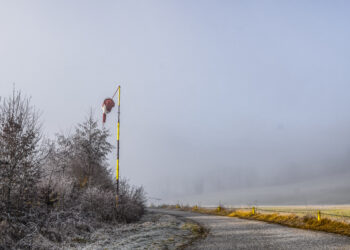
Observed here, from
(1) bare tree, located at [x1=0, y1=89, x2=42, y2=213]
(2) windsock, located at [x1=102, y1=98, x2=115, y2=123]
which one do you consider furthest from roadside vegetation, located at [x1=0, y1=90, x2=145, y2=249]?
(2) windsock, located at [x1=102, y1=98, x2=115, y2=123]

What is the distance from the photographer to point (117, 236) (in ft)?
37.9

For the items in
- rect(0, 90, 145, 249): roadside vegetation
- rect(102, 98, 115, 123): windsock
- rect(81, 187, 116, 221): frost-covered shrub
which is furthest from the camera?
rect(102, 98, 115, 123): windsock

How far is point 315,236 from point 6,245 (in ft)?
33.8

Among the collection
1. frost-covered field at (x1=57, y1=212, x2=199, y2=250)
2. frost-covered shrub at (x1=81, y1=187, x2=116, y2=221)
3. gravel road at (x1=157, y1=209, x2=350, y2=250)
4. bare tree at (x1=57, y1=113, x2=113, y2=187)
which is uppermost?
bare tree at (x1=57, y1=113, x2=113, y2=187)

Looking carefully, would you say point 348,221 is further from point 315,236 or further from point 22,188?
point 22,188

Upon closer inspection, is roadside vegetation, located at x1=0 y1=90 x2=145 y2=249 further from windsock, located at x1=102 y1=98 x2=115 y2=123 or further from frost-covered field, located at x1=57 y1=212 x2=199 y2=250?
windsock, located at x1=102 y1=98 x2=115 y2=123

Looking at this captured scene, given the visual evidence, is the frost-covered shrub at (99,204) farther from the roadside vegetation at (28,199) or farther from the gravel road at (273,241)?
the gravel road at (273,241)

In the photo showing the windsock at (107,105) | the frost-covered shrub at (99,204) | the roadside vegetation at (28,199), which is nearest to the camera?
the roadside vegetation at (28,199)

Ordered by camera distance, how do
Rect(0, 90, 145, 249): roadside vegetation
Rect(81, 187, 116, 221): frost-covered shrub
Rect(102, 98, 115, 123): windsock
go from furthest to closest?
1. Rect(102, 98, 115, 123): windsock
2. Rect(81, 187, 116, 221): frost-covered shrub
3. Rect(0, 90, 145, 249): roadside vegetation

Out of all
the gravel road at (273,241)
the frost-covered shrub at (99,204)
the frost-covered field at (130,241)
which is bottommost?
the gravel road at (273,241)

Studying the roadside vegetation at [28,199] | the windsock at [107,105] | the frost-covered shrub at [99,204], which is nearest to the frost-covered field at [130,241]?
the roadside vegetation at [28,199]

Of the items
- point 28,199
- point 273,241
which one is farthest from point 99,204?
point 273,241

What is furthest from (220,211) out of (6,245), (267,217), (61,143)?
(6,245)

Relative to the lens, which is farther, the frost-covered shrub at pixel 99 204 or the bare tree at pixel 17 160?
the frost-covered shrub at pixel 99 204
